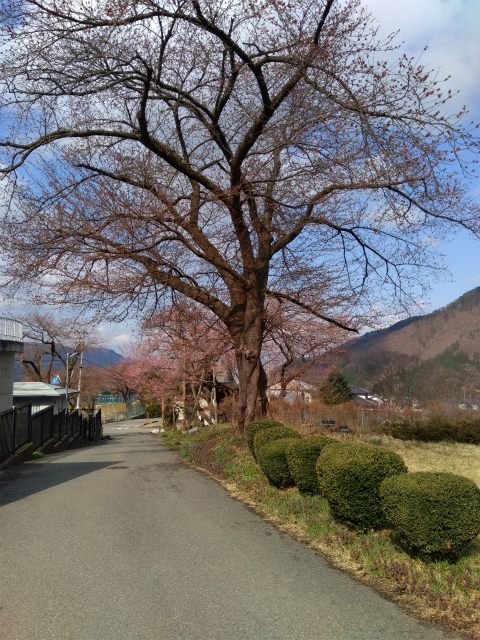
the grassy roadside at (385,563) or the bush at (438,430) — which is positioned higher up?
the bush at (438,430)

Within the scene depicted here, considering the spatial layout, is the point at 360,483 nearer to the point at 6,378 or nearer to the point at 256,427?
the point at 256,427

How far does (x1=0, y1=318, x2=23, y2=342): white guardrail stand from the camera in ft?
61.4

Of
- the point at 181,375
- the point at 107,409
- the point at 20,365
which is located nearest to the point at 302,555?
the point at 181,375

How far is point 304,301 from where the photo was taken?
16.9 metres

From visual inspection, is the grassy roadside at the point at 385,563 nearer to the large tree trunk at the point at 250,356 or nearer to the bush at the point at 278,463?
the bush at the point at 278,463

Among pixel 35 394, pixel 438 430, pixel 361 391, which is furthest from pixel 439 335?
pixel 438 430

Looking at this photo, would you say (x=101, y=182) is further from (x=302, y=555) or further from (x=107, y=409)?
(x=107, y=409)

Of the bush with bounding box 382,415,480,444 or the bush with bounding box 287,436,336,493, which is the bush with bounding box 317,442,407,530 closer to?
the bush with bounding box 287,436,336,493

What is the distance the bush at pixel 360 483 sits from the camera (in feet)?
19.4

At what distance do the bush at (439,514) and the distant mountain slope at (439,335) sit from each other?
72.1 meters

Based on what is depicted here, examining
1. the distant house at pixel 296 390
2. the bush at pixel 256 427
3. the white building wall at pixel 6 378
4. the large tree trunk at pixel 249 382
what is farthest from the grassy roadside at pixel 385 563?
the distant house at pixel 296 390

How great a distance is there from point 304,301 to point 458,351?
333ft

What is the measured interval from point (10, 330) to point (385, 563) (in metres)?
17.1

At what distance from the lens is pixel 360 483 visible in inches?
234
